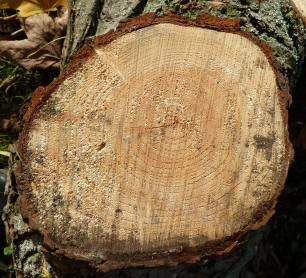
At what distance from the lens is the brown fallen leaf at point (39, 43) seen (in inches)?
87.4

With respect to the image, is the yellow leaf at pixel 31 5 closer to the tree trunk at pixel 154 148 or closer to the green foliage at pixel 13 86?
the green foliage at pixel 13 86

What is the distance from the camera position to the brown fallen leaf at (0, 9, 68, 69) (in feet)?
7.29

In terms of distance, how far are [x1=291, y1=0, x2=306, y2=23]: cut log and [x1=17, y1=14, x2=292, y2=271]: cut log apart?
51cm

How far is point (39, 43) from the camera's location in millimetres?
2268

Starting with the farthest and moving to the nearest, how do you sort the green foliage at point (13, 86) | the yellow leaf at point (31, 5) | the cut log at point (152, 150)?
the green foliage at point (13, 86), the yellow leaf at point (31, 5), the cut log at point (152, 150)

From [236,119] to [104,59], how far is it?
55cm

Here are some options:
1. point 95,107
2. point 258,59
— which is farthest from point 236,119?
point 95,107

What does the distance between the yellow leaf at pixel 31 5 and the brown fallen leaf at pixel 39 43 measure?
3 centimetres

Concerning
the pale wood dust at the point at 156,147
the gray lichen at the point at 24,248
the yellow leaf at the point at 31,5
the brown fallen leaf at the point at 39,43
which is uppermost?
the yellow leaf at the point at 31,5

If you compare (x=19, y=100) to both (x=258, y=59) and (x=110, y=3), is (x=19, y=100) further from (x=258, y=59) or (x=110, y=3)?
(x=258, y=59)

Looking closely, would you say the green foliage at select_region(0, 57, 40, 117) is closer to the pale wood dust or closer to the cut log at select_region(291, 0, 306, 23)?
the pale wood dust

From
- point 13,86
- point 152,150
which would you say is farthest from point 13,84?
point 152,150

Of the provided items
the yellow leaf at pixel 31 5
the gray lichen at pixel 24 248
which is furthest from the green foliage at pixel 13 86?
the gray lichen at pixel 24 248

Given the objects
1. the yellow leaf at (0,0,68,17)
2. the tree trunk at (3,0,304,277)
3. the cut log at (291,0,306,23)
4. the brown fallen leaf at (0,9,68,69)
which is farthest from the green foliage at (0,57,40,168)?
the cut log at (291,0,306,23)
